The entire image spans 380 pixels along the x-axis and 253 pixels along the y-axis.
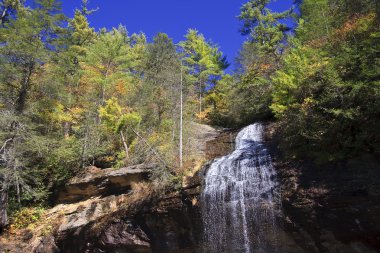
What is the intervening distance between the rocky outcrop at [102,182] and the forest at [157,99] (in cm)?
86

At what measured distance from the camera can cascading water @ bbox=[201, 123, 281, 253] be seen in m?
13.2

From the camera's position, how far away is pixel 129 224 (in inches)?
631

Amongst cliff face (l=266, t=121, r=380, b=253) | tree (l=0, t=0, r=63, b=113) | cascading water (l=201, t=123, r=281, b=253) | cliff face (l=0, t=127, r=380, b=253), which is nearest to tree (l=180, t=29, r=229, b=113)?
cliff face (l=0, t=127, r=380, b=253)

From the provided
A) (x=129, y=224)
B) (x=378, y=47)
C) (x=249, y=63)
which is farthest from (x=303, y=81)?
(x=249, y=63)

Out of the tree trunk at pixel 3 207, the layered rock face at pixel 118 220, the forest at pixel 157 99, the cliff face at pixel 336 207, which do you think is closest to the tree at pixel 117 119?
the forest at pixel 157 99

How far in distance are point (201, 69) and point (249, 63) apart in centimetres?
538

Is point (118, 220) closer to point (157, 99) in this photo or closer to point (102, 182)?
point (102, 182)

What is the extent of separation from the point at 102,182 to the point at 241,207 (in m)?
8.08

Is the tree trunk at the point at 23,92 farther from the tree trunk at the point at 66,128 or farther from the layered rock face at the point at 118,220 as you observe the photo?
the layered rock face at the point at 118,220

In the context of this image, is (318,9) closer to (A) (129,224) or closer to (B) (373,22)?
(B) (373,22)

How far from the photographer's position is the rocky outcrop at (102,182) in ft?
56.9

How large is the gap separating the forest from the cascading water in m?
1.58

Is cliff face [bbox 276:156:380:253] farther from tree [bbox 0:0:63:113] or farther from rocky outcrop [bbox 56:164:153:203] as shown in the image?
tree [bbox 0:0:63:113]

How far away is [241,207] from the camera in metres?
13.7
